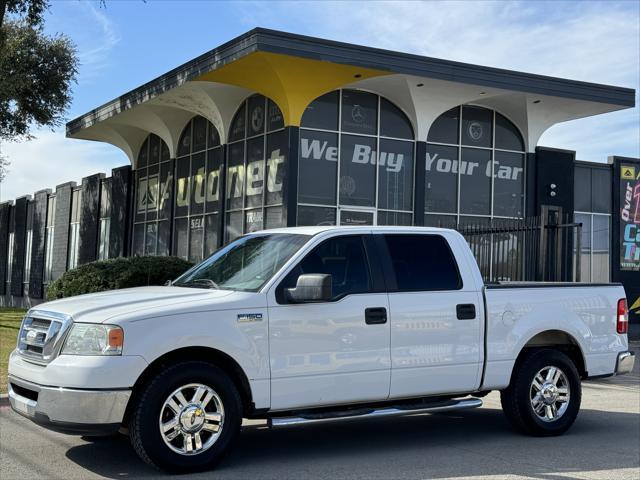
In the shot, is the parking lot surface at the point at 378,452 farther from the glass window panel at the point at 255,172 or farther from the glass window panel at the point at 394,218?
the glass window panel at the point at 255,172

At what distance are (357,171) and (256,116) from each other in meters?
Answer: 3.11

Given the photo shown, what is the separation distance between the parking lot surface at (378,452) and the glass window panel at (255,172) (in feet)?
41.5

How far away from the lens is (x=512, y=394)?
789cm

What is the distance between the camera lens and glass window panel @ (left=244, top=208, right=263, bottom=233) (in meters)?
21.0

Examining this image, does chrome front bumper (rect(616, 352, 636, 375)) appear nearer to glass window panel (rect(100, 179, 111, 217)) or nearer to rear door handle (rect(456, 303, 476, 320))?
rear door handle (rect(456, 303, 476, 320))

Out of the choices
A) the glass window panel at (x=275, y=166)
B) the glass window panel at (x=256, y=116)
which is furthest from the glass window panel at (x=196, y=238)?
the glass window panel at (x=275, y=166)

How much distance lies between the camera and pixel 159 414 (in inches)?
239

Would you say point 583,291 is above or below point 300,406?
above

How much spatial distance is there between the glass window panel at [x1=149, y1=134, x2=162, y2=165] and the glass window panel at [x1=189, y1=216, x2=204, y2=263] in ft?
13.2

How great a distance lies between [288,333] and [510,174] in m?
17.7

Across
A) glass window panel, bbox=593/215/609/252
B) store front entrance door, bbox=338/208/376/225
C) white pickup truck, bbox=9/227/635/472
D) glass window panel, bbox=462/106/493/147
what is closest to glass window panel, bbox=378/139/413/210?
store front entrance door, bbox=338/208/376/225

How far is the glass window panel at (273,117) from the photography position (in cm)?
2022

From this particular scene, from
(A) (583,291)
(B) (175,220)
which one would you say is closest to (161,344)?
(A) (583,291)

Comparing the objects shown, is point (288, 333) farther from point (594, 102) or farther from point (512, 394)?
point (594, 102)
